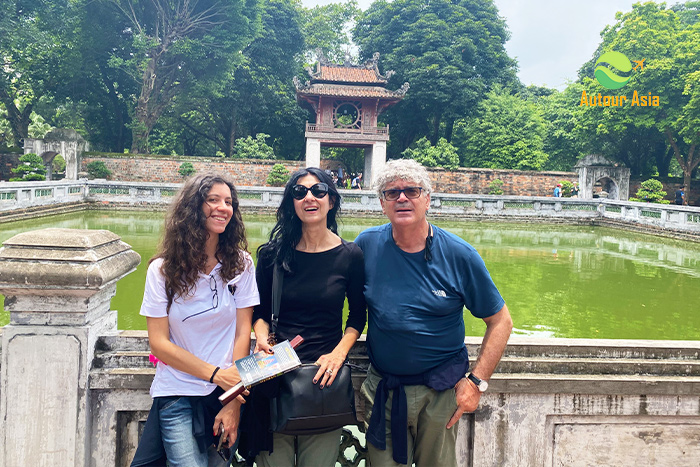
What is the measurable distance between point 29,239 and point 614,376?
99.5 inches

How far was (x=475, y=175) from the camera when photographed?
24.0m

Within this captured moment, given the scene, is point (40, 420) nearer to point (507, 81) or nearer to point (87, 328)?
point (87, 328)

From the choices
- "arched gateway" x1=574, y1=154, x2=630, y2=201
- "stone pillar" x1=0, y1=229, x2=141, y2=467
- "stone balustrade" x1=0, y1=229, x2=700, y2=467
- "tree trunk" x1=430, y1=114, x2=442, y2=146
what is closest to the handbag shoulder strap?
"stone balustrade" x1=0, y1=229, x2=700, y2=467

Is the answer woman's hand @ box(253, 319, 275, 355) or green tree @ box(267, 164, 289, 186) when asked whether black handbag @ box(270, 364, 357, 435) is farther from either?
green tree @ box(267, 164, 289, 186)

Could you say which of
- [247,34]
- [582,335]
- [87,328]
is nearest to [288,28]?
[247,34]

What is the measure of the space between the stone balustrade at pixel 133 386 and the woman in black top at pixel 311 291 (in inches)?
13.9

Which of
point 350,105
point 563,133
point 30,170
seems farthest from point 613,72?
point 30,170

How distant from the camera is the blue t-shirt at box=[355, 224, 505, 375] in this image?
5.91 ft

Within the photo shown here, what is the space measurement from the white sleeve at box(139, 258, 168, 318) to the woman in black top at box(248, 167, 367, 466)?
345 millimetres

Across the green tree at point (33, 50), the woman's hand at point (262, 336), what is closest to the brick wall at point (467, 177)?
the green tree at point (33, 50)

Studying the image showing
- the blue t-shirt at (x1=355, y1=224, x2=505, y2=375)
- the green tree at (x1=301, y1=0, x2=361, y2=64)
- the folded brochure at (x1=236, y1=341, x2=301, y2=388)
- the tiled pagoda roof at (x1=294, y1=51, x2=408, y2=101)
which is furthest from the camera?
the green tree at (x1=301, y1=0, x2=361, y2=64)

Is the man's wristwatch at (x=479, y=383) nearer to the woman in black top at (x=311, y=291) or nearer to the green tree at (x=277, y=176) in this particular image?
the woman in black top at (x=311, y=291)

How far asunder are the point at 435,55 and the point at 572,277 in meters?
22.6

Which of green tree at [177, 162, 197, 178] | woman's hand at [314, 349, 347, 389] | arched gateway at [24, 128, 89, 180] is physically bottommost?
woman's hand at [314, 349, 347, 389]
